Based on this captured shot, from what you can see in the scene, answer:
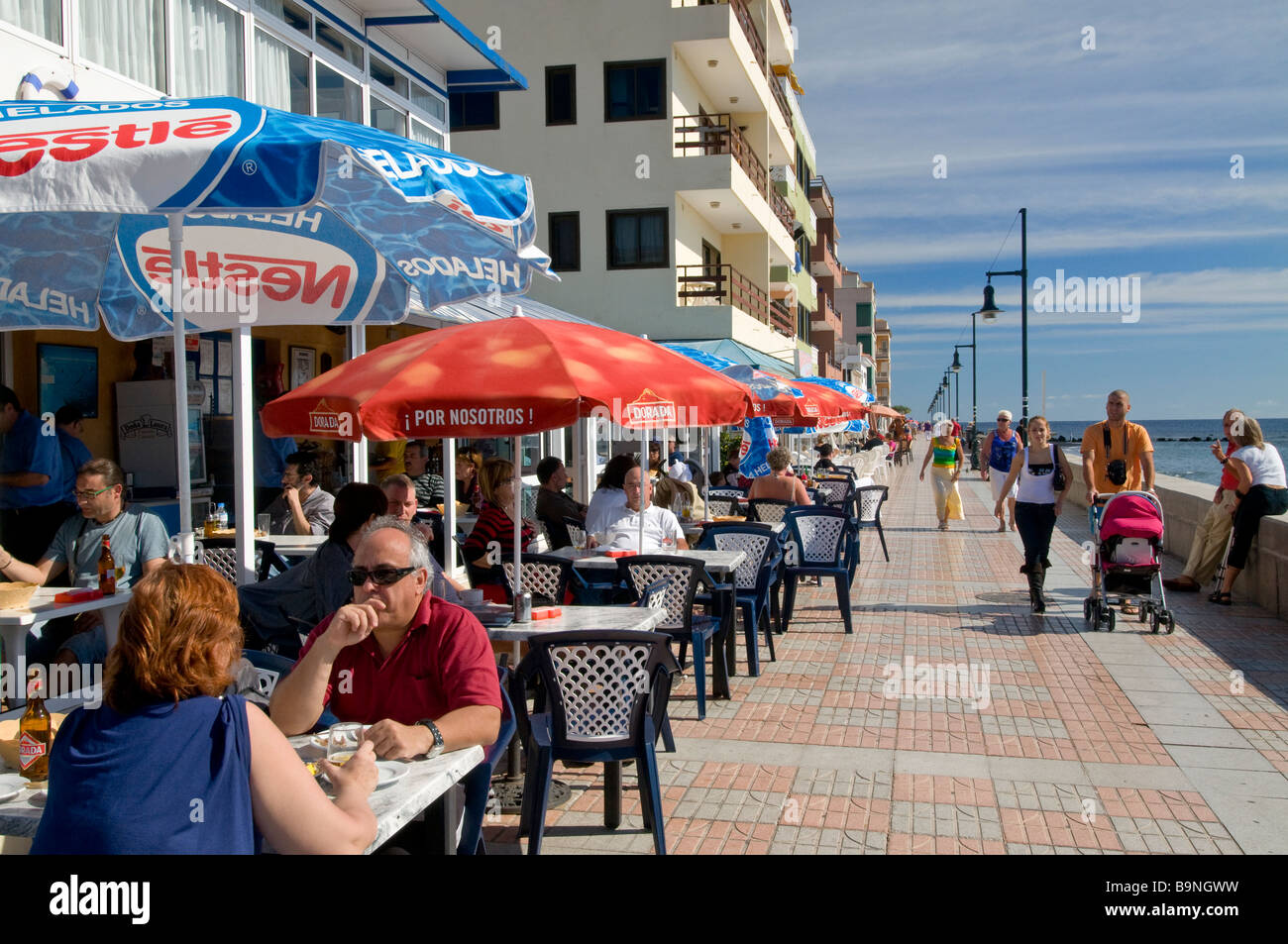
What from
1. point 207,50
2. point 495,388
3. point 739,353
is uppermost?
point 207,50

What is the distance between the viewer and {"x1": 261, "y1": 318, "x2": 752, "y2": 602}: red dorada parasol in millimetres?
5020

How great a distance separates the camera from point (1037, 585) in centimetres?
1031

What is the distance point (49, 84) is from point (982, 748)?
763 cm

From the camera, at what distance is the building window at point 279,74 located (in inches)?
406

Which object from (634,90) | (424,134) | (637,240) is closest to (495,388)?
(424,134)

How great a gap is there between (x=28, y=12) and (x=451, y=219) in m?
4.62

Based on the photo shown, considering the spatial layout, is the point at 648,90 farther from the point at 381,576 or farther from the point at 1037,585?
the point at 381,576

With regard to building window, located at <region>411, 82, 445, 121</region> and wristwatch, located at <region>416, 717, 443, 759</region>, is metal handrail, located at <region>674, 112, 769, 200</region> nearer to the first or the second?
building window, located at <region>411, 82, 445, 121</region>

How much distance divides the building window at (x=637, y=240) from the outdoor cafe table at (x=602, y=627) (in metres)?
19.1

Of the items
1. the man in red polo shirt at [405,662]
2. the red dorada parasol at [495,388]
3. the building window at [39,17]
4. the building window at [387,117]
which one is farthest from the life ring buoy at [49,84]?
the man in red polo shirt at [405,662]

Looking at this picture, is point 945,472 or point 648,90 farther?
point 648,90

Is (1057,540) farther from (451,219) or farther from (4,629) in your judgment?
(4,629)

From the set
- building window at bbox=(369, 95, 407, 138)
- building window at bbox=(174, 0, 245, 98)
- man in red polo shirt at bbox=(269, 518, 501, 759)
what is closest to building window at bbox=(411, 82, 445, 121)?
building window at bbox=(369, 95, 407, 138)

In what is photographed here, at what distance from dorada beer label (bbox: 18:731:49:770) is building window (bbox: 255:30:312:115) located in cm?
844
